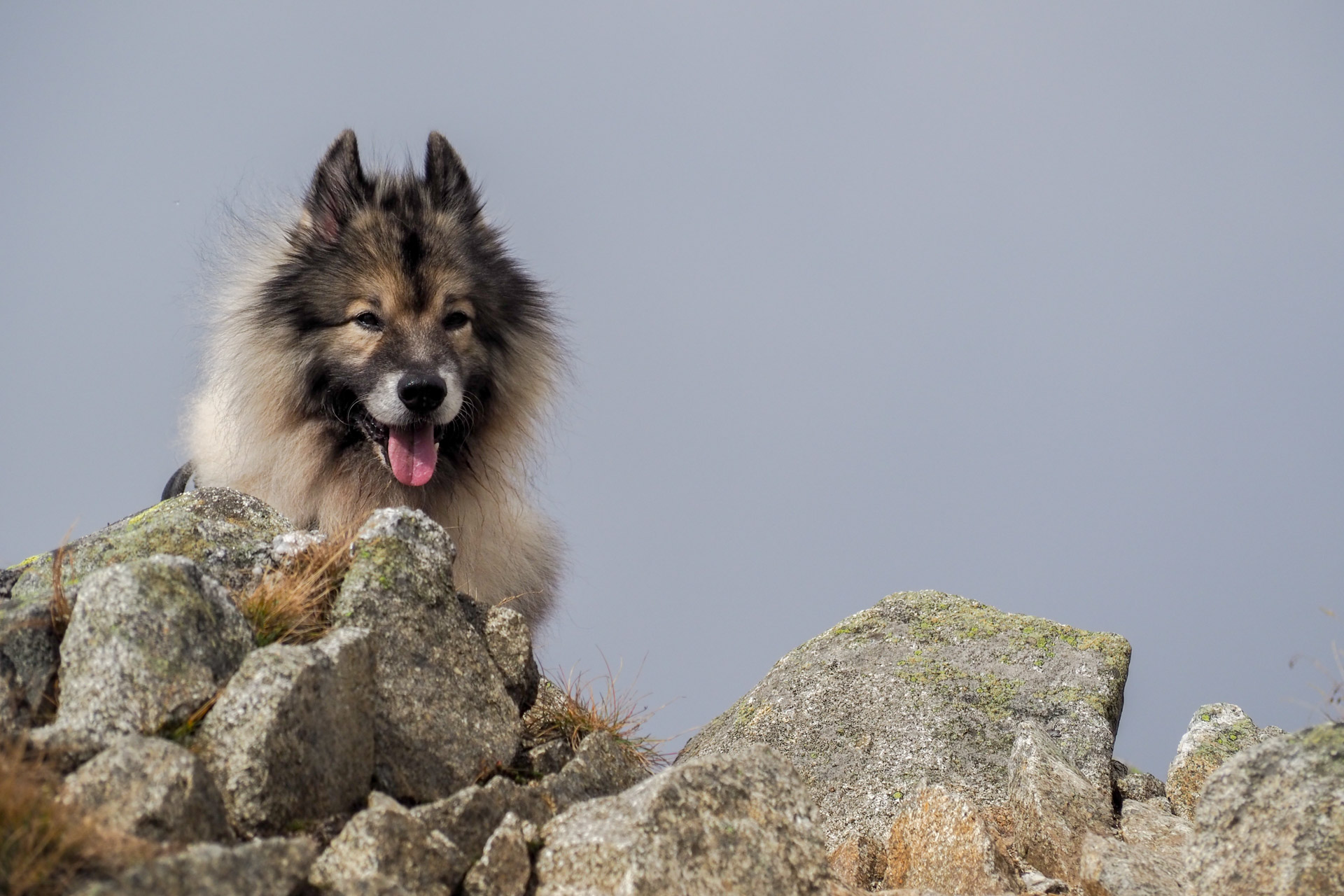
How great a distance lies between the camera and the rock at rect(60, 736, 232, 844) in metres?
2.64

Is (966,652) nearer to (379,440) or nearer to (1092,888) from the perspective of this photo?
Answer: (1092,888)

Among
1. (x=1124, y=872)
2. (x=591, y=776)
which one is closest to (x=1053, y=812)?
(x=1124, y=872)

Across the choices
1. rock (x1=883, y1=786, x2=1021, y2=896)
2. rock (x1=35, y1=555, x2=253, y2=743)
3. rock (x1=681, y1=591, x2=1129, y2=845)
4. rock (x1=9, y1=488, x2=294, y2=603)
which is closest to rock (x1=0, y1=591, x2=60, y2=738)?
rock (x1=35, y1=555, x2=253, y2=743)

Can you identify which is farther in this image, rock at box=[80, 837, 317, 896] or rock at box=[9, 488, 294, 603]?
rock at box=[9, 488, 294, 603]

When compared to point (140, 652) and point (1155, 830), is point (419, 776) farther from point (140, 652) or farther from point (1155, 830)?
point (1155, 830)

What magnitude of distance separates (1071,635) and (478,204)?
15.0 ft

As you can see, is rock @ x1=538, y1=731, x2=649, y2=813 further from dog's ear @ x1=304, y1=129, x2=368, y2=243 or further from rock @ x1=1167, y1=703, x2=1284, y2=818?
dog's ear @ x1=304, y1=129, x2=368, y2=243

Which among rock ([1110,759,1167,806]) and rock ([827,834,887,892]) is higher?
rock ([1110,759,1167,806])

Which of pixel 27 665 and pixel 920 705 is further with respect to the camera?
pixel 920 705

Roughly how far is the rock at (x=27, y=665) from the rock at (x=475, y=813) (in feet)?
3.70

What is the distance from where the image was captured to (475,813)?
3262mm

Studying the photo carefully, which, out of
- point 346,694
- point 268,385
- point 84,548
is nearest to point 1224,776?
point 346,694

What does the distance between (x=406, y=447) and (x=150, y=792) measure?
13.0 feet

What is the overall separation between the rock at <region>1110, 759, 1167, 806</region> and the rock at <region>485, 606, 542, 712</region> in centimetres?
304
